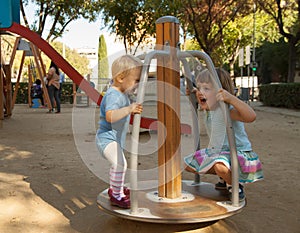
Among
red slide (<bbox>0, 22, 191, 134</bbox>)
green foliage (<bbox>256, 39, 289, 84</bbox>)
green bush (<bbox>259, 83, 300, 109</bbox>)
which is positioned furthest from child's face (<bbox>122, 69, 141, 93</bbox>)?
green foliage (<bbox>256, 39, 289, 84</bbox>)

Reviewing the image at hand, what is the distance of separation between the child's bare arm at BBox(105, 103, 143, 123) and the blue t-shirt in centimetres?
7

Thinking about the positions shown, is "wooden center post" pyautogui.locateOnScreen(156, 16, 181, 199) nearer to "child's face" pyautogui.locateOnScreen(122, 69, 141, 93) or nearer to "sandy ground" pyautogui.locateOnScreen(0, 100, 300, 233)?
"child's face" pyautogui.locateOnScreen(122, 69, 141, 93)

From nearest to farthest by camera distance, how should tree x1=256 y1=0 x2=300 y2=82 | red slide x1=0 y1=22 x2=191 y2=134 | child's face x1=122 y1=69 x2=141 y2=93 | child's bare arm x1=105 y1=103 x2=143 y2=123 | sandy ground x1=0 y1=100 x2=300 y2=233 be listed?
child's bare arm x1=105 y1=103 x2=143 y2=123 < child's face x1=122 y1=69 x2=141 y2=93 < sandy ground x1=0 y1=100 x2=300 y2=233 < red slide x1=0 y1=22 x2=191 y2=134 < tree x1=256 y1=0 x2=300 y2=82

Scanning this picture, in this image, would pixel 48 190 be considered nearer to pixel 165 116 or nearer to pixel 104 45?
pixel 165 116

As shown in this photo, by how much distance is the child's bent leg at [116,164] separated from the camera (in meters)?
2.84

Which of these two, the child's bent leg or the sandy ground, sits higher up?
the child's bent leg

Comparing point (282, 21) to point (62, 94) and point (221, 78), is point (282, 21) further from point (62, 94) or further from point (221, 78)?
point (221, 78)

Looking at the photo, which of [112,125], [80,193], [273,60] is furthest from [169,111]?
[273,60]

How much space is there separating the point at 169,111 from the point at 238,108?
496mm

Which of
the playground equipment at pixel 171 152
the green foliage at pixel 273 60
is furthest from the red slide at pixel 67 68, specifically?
the green foliage at pixel 273 60

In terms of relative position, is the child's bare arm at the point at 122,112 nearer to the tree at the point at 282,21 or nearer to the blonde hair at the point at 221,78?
the blonde hair at the point at 221,78

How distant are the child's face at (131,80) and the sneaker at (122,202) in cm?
74

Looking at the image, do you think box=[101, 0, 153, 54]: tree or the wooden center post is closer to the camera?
the wooden center post

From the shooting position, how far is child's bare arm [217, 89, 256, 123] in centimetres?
272
